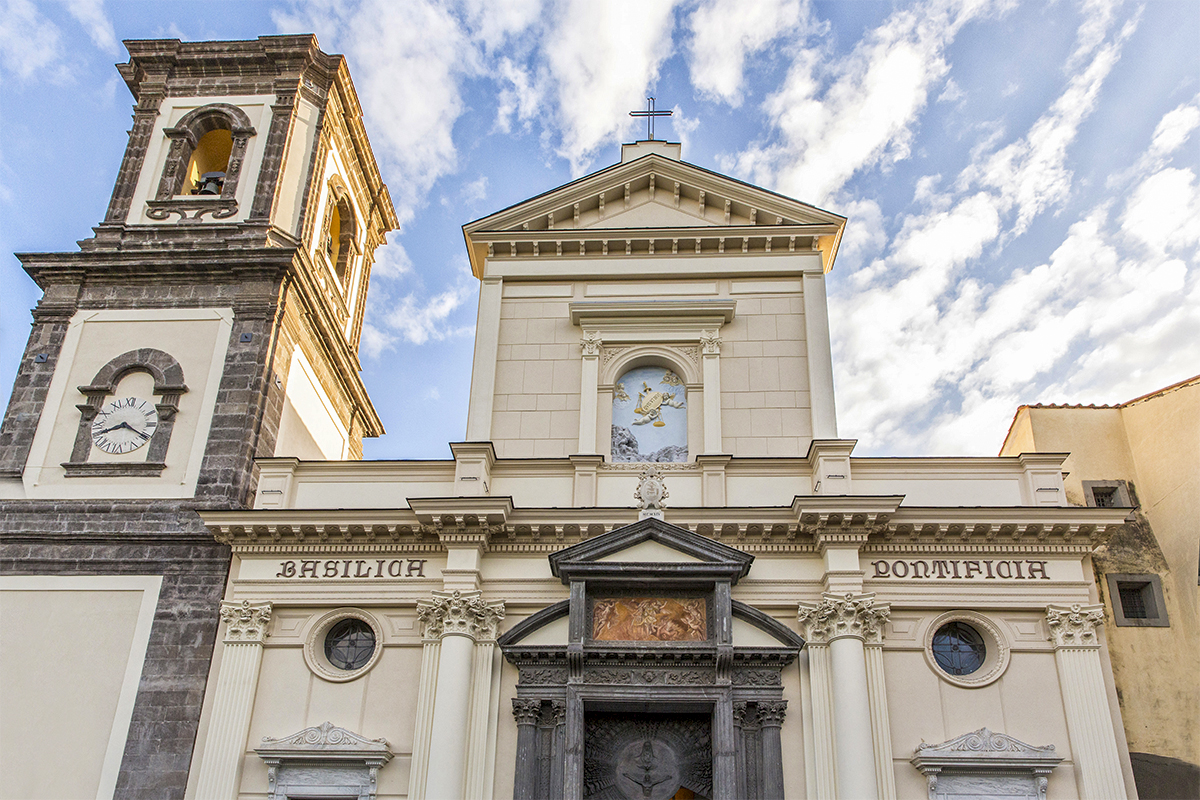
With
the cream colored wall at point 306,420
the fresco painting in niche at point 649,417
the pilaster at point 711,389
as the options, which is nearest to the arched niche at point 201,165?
the cream colored wall at point 306,420

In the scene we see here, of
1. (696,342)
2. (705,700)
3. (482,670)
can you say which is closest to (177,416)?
(482,670)

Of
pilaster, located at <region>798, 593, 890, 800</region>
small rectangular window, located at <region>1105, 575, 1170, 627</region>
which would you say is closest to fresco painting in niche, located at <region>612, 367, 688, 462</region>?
pilaster, located at <region>798, 593, 890, 800</region>

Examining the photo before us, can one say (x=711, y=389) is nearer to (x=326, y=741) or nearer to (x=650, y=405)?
(x=650, y=405)

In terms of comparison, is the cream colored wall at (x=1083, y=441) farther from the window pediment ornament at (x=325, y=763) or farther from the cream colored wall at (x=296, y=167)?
the cream colored wall at (x=296, y=167)

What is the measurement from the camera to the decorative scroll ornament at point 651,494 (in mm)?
16594

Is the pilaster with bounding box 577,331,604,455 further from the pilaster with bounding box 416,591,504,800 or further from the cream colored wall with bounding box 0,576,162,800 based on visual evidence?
the cream colored wall with bounding box 0,576,162,800

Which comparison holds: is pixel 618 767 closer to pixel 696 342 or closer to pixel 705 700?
pixel 705 700

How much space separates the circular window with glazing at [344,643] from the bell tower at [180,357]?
1.81m

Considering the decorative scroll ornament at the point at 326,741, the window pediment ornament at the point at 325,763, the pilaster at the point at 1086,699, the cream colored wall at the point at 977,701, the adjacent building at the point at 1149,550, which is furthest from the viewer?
the adjacent building at the point at 1149,550

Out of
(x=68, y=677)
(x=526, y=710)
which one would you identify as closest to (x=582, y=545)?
(x=526, y=710)

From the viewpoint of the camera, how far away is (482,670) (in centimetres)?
1585

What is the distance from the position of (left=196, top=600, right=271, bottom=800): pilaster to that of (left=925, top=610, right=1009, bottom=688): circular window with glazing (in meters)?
10.5

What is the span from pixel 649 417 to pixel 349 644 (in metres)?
6.43

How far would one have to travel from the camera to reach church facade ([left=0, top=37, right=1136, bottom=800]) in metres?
15.3
